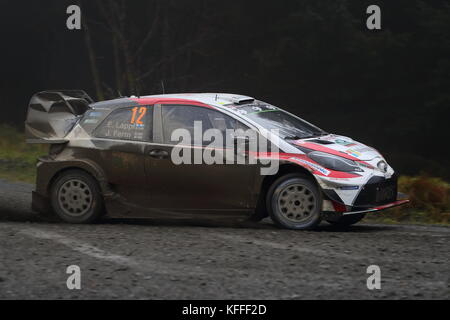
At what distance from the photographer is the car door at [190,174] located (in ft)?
30.8

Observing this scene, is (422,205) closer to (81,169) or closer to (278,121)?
(278,121)

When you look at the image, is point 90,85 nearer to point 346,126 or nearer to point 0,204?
point 346,126

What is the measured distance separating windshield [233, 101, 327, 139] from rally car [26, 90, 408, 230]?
0.9 inches

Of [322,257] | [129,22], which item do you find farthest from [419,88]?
[322,257]

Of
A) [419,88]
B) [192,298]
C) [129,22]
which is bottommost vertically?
[192,298]

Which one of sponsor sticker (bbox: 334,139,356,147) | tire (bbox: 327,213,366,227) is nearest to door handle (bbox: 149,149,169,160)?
sponsor sticker (bbox: 334,139,356,147)

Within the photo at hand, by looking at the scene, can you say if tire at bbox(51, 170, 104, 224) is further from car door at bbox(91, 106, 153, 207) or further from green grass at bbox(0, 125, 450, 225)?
green grass at bbox(0, 125, 450, 225)

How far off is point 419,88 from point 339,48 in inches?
114

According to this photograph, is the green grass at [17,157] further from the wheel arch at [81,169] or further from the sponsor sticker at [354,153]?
the sponsor sticker at [354,153]

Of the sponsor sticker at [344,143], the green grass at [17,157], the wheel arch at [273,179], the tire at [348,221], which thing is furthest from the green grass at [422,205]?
the green grass at [17,157]

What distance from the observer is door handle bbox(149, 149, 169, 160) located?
9.64 meters

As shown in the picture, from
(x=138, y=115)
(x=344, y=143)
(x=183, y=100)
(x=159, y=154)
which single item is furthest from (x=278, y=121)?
(x=138, y=115)

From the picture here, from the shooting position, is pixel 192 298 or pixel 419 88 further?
pixel 419 88

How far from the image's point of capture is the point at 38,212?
34.0 feet
